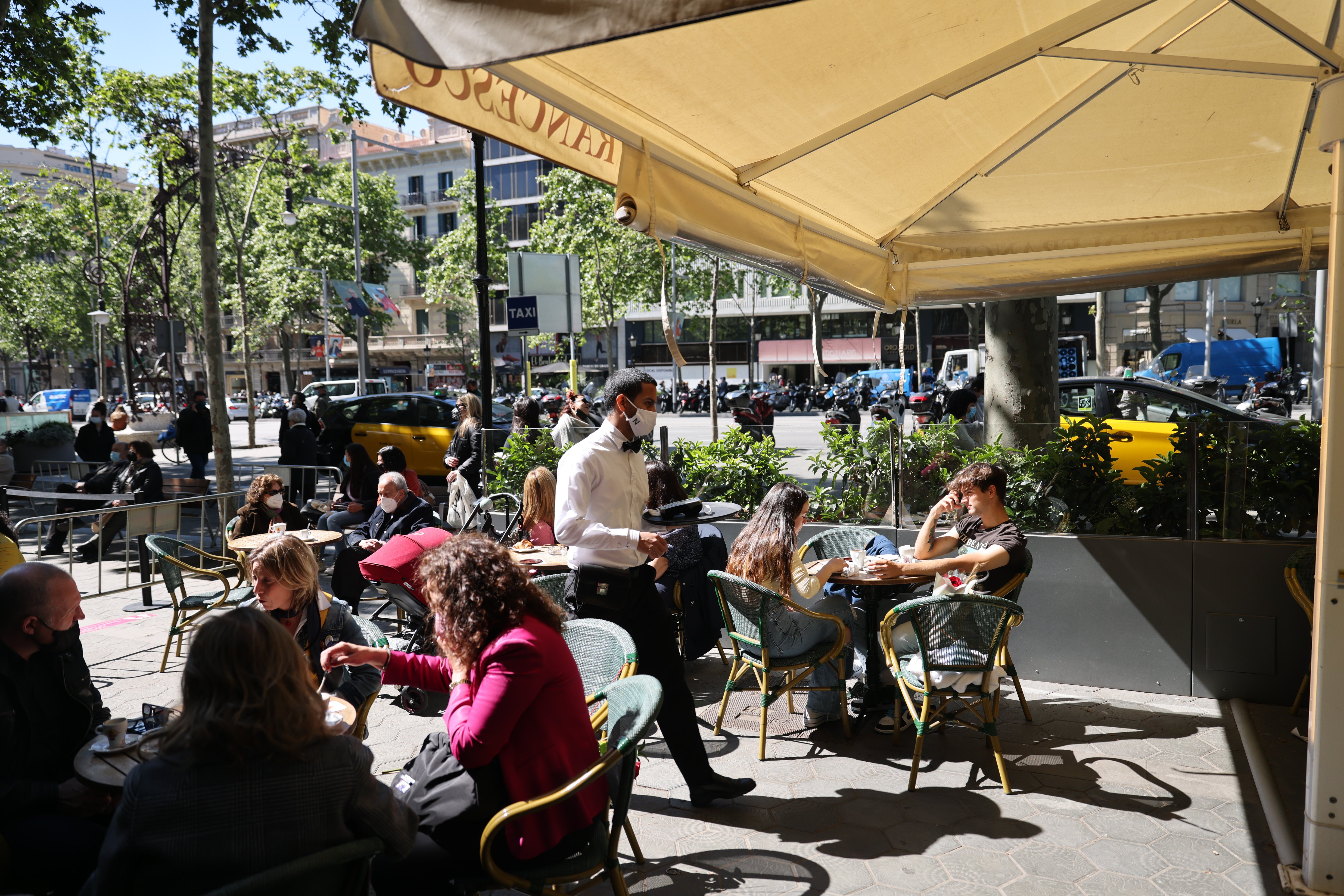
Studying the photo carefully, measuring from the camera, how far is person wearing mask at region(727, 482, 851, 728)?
15.0 ft

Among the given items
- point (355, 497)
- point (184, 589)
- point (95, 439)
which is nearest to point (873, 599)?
point (184, 589)

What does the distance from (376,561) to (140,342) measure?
38.9 meters

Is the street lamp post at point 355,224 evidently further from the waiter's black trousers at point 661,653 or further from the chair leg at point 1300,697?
the chair leg at point 1300,697

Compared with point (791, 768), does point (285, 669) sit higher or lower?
higher

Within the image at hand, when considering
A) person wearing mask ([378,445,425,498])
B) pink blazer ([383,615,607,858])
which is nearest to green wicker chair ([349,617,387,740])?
pink blazer ([383,615,607,858])

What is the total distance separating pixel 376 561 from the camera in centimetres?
514

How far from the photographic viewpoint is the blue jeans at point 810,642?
4.55 m

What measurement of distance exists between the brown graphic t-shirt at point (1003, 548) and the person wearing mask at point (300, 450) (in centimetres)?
928

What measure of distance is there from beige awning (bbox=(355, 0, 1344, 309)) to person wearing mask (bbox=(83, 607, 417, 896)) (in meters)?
1.38

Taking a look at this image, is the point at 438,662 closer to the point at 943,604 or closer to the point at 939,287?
the point at 943,604

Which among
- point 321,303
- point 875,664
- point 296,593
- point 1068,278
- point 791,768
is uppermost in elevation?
point 321,303

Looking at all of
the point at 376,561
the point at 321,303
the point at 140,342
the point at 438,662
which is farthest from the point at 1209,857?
the point at 140,342

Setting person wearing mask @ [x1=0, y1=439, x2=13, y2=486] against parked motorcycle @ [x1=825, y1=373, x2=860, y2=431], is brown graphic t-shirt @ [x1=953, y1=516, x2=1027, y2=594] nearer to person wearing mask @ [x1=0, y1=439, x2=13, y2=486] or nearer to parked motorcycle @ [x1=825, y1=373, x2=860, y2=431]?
person wearing mask @ [x1=0, y1=439, x2=13, y2=486]

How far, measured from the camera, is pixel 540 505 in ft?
20.8
